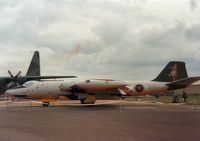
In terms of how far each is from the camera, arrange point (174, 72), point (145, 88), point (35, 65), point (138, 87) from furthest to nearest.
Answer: point (35, 65), point (174, 72), point (145, 88), point (138, 87)

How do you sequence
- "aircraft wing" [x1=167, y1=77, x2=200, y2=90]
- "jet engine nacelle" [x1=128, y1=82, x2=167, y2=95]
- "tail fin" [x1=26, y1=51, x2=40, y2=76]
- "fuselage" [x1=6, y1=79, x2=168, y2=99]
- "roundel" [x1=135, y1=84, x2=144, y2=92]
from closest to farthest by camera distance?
"fuselage" [x1=6, y1=79, x2=168, y2=99] < "aircraft wing" [x1=167, y1=77, x2=200, y2=90] < "jet engine nacelle" [x1=128, y1=82, x2=167, y2=95] < "roundel" [x1=135, y1=84, x2=144, y2=92] < "tail fin" [x1=26, y1=51, x2=40, y2=76]

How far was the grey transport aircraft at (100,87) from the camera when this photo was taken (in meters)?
30.6

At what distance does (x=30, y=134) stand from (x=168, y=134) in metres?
Result: 4.96

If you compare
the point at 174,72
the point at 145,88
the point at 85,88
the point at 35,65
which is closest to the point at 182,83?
the point at 174,72

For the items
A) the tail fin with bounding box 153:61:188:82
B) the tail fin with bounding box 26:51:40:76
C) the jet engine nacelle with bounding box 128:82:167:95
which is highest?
the tail fin with bounding box 26:51:40:76

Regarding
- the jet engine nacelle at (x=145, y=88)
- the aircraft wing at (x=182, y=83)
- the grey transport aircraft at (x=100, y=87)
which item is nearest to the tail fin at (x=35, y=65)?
the grey transport aircraft at (x=100, y=87)

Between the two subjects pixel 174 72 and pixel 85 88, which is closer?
pixel 85 88

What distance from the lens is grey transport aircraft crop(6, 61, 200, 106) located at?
30578 millimetres

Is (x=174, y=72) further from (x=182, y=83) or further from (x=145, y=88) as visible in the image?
(x=145, y=88)

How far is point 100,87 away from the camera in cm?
3038

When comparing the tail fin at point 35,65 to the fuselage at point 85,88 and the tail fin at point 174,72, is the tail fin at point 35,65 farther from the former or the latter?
the tail fin at point 174,72

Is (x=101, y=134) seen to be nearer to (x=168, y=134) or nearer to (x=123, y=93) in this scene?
(x=168, y=134)

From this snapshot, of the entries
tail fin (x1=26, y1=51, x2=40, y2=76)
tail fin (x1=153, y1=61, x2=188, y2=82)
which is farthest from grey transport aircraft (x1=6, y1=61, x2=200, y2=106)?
tail fin (x1=26, y1=51, x2=40, y2=76)

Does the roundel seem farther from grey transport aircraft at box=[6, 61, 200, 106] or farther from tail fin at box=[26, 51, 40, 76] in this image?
tail fin at box=[26, 51, 40, 76]
